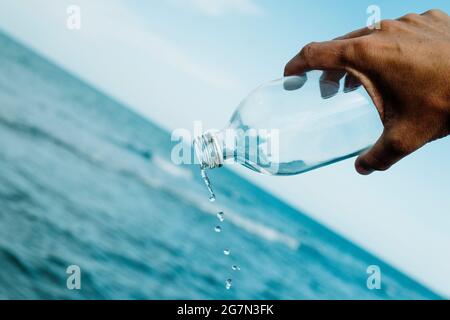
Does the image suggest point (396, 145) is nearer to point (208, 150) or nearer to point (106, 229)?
point (208, 150)

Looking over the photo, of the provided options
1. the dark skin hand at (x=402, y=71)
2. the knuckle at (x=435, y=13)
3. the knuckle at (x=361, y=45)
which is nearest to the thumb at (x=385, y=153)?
the dark skin hand at (x=402, y=71)

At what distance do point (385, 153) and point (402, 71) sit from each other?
0.75 ft

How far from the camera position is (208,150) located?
5.65 feet

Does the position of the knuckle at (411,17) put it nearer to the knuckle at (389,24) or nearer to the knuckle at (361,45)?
the knuckle at (389,24)

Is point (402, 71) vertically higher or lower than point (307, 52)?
lower

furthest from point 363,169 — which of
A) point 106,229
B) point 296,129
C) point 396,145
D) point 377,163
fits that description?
point 106,229

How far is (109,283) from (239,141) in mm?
7796

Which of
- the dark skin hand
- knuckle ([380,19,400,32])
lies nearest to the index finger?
the dark skin hand

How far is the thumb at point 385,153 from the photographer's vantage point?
4.09 ft

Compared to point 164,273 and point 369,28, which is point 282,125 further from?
point 164,273

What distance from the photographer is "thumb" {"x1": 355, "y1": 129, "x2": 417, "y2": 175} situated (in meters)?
1.25
